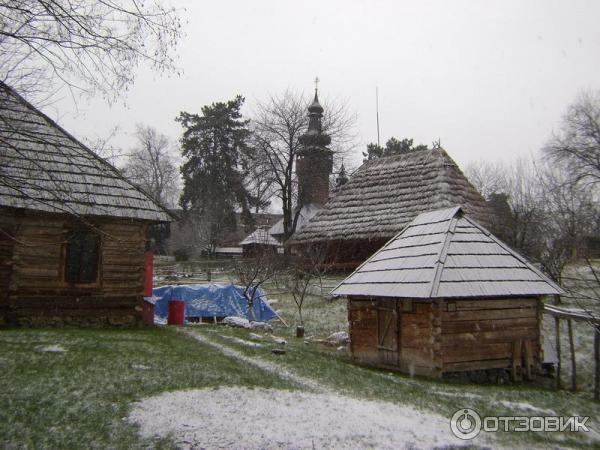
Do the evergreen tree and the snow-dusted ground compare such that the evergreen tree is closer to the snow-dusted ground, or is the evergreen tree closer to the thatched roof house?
the thatched roof house

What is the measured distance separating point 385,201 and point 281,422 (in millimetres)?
18896

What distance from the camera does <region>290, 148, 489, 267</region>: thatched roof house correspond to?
22172 mm

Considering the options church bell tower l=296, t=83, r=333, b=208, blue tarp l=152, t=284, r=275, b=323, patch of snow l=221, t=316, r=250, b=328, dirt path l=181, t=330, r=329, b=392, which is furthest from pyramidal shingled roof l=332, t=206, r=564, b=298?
church bell tower l=296, t=83, r=333, b=208

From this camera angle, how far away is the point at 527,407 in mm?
7461

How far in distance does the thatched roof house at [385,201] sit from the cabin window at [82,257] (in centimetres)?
1273

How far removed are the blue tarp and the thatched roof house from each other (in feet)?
22.6

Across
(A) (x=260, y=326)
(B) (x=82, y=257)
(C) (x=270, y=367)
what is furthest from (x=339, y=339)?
(B) (x=82, y=257)

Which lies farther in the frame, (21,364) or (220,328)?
(220,328)

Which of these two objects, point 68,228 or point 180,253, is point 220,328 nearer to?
point 68,228

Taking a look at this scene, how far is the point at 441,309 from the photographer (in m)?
9.27

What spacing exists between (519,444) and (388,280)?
490 cm

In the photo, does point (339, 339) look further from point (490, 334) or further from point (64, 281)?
point (64, 281)

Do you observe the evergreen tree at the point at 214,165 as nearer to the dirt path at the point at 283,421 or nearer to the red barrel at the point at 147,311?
the red barrel at the point at 147,311

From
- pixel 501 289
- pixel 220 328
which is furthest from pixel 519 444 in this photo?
pixel 220 328
